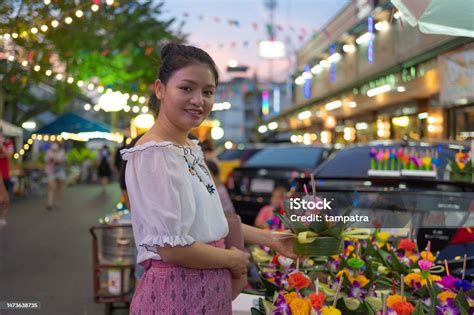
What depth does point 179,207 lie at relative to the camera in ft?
5.84

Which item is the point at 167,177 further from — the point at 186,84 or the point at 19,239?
the point at 19,239

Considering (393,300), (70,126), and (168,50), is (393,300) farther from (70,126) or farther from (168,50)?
(70,126)

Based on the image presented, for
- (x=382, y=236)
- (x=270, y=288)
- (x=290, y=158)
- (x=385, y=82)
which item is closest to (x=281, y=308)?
(x=270, y=288)

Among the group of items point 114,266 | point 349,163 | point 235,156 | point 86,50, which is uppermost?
point 86,50

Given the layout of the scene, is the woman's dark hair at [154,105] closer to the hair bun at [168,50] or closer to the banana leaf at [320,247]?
the hair bun at [168,50]

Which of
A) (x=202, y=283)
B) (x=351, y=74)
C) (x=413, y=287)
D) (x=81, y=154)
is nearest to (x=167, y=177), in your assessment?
(x=202, y=283)

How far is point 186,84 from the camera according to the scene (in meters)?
1.97

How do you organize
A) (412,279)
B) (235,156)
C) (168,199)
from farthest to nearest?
1. (235,156)
2. (412,279)
3. (168,199)

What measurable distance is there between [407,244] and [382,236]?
6.7 inches

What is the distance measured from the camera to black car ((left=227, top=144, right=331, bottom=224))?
914cm

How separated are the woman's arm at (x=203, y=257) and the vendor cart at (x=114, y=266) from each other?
278 centimetres

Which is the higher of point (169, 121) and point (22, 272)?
point (169, 121)

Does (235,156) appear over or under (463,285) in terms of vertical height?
over

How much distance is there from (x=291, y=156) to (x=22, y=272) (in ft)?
15.8
